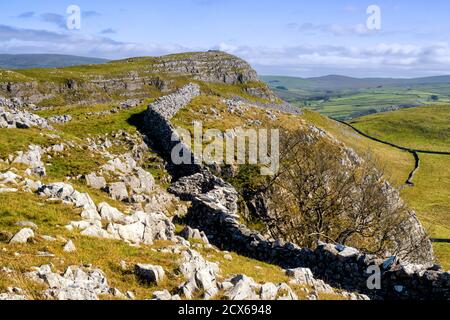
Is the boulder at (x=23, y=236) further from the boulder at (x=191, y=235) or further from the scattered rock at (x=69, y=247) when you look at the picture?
the boulder at (x=191, y=235)

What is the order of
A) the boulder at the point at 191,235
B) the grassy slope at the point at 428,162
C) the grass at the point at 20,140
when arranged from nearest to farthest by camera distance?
the boulder at the point at 191,235
the grass at the point at 20,140
the grassy slope at the point at 428,162

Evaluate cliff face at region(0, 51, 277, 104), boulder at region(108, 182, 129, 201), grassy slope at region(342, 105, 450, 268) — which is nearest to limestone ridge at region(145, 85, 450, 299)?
boulder at region(108, 182, 129, 201)

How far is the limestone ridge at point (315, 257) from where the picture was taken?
67.1 feet

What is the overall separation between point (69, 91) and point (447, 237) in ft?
336

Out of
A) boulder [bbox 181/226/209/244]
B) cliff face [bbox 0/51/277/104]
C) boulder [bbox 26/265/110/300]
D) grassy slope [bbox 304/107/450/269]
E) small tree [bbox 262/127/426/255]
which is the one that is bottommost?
grassy slope [bbox 304/107/450/269]

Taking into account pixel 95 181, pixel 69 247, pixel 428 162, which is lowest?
pixel 428 162

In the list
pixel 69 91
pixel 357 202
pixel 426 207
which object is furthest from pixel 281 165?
pixel 69 91

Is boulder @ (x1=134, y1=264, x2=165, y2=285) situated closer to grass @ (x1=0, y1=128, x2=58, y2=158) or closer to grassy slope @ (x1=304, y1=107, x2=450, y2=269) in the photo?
grass @ (x1=0, y1=128, x2=58, y2=158)

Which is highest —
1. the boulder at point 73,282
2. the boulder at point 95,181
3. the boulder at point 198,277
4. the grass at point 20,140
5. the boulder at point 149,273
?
the grass at point 20,140

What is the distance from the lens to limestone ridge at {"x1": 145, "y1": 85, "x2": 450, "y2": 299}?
67.1ft

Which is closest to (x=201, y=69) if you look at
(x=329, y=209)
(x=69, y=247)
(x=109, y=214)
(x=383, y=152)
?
(x=383, y=152)

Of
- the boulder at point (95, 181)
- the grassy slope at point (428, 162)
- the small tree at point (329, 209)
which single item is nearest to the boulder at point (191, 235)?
the boulder at point (95, 181)

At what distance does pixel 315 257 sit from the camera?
934 inches

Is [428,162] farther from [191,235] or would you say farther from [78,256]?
[78,256]
